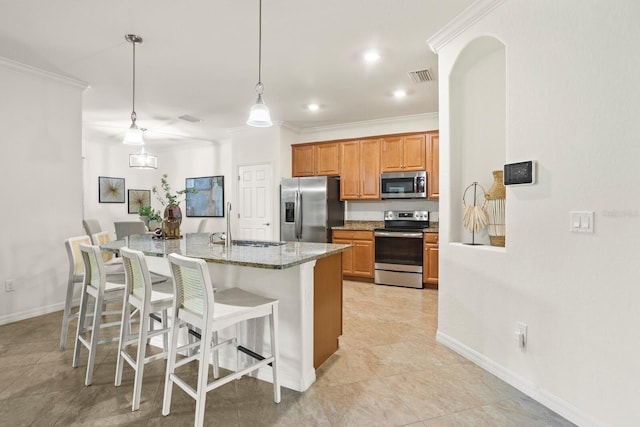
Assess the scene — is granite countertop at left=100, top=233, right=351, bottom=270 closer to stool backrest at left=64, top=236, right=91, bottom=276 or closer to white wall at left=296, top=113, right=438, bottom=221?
stool backrest at left=64, top=236, right=91, bottom=276

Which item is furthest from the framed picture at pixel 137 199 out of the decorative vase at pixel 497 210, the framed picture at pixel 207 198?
the decorative vase at pixel 497 210

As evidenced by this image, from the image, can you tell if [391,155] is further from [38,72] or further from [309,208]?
[38,72]

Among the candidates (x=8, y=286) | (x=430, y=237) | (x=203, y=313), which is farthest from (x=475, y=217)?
(x=8, y=286)

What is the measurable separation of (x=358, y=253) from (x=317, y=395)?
10.9 feet

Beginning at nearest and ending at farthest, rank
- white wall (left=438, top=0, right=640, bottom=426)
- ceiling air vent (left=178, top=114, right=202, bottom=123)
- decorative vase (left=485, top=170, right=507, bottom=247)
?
white wall (left=438, top=0, right=640, bottom=426), decorative vase (left=485, top=170, right=507, bottom=247), ceiling air vent (left=178, top=114, right=202, bottom=123)

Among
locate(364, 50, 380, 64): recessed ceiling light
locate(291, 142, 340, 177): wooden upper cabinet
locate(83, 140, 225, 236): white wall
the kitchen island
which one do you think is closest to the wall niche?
locate(364, 50, 380, 64): recessed ceiling light

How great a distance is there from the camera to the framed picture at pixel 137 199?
25.2 ft

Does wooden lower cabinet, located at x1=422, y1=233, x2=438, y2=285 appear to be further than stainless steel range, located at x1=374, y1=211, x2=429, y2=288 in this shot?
No

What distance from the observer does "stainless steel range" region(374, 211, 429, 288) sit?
4.87 meters

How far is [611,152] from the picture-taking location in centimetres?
165

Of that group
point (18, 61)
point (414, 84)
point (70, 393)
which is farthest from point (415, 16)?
point (18, 61)

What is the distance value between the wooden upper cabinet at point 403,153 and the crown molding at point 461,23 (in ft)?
7.36

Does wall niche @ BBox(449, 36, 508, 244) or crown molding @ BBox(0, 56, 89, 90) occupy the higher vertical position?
crown molding @ BBox(0, 56, 89, 90)

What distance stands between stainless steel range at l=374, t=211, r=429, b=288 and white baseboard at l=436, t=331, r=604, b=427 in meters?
2.10
